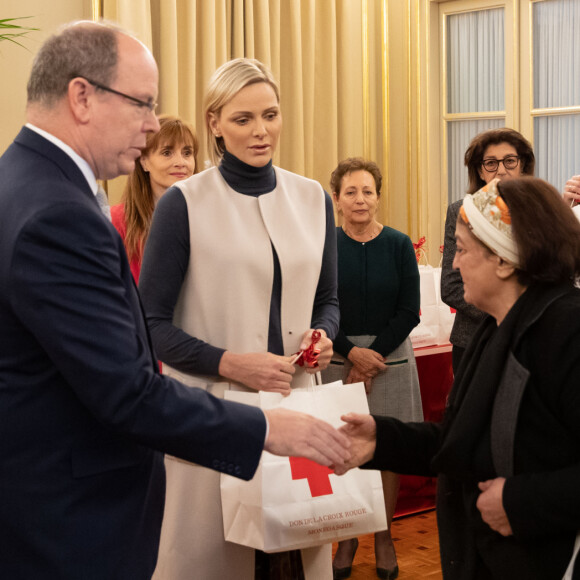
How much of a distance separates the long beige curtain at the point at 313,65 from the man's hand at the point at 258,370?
107 inches

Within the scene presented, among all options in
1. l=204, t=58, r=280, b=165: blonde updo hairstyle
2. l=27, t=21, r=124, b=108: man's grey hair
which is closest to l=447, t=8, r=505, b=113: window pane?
l=204, t=58, r=280, b=165: blonde updo hairstyle

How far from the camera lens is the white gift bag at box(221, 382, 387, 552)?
2.09 meters

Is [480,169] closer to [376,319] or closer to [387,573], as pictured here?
A: [376,319]

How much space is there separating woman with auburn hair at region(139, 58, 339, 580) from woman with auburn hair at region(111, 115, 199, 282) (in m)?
0.60

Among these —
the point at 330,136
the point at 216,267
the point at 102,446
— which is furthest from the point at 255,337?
the point at 330,136

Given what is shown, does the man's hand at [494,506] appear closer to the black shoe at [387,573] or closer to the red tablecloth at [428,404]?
the black shoe at [387,573]

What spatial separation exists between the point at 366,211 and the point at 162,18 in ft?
6.87

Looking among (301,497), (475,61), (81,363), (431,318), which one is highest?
(475,61)

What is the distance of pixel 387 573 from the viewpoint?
11.1 feet

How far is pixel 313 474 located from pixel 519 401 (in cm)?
76

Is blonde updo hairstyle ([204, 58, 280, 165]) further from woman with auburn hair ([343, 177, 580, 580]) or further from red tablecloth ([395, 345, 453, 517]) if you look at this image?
red tablecloth ([395, 345, 453, 517])

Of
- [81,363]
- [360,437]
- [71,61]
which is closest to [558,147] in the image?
[360,437]

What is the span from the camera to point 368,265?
336cm

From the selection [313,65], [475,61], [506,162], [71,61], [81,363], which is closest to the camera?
[81,363]
